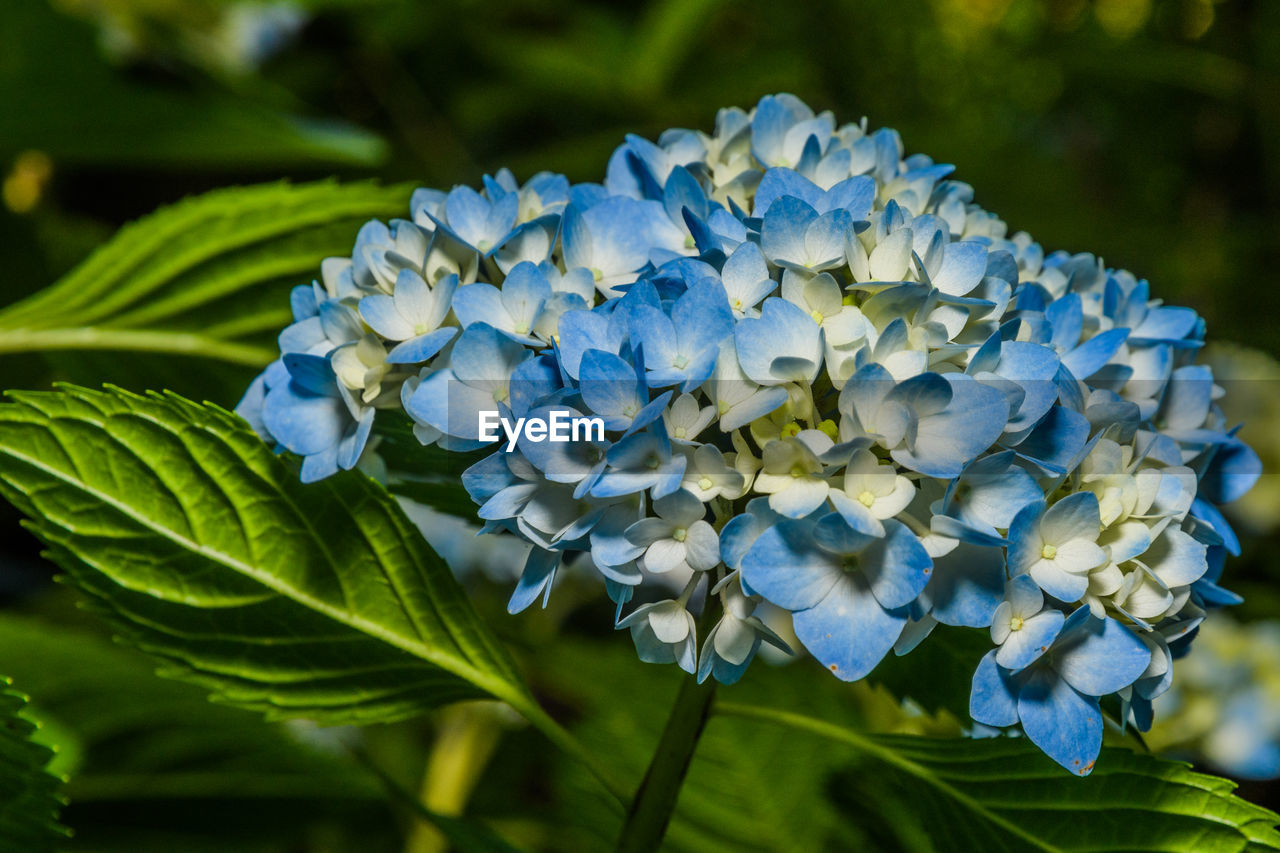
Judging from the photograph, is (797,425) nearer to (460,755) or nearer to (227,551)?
(227,551)

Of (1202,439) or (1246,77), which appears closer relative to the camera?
(1202,439)

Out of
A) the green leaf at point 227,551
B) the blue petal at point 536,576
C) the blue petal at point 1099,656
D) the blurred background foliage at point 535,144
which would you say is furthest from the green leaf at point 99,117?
the blue petal at point 1099,656

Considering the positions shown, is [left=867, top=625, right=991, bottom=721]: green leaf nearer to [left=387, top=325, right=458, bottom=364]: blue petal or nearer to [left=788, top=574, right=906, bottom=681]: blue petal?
[left=788, top=574, right=906, bottom=681]: blue petal

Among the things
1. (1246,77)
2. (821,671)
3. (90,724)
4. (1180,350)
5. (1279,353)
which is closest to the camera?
(1180,350)

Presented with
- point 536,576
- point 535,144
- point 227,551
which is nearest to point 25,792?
point 227,551

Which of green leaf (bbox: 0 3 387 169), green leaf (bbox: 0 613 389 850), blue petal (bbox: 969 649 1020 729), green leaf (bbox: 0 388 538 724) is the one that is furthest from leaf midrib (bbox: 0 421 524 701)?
green leaf (bbox: 0 3 387 169)

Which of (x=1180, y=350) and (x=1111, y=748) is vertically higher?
(x=1180, y=350)

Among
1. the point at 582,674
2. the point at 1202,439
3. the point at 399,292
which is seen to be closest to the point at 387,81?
the point at 582,674

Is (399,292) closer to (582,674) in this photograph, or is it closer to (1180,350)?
(1180,350)
